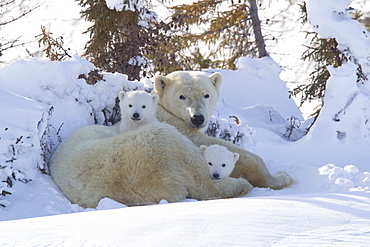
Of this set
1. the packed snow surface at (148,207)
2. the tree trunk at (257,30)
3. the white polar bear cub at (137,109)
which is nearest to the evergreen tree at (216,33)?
the tree trunk at (257,30)

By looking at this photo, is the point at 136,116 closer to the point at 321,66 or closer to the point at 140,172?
the point at 140,172

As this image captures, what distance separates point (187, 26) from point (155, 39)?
1.60 meters

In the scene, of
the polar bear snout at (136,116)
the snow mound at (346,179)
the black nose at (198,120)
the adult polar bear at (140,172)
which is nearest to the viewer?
the adult polar bear at (140,172)

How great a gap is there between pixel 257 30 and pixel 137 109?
806 cm

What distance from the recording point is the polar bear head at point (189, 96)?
5707mm

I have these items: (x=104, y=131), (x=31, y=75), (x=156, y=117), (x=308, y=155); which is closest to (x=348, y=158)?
(x=308, y=155)

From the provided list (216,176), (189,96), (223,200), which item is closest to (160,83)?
(189,96)

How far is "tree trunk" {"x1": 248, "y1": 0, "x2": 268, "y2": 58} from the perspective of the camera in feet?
41.1

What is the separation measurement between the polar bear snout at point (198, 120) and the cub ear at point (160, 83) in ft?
2.50

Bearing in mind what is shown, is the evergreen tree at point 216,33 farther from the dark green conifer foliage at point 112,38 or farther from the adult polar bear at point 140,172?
the adult polar bear at point 140,172

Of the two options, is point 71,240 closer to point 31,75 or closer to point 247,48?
point 31,75

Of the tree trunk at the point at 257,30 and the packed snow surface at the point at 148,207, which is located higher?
the tree trunk at the point at 257,30

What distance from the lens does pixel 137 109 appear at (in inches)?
214

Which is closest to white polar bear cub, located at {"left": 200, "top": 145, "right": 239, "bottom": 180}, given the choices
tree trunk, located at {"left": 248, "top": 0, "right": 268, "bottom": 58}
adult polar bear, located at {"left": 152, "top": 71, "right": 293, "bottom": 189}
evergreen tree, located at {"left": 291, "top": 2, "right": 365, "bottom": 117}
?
adult polar bear, located at {"left": 152, "top": 71, "right": 293, "bottom": 189}
